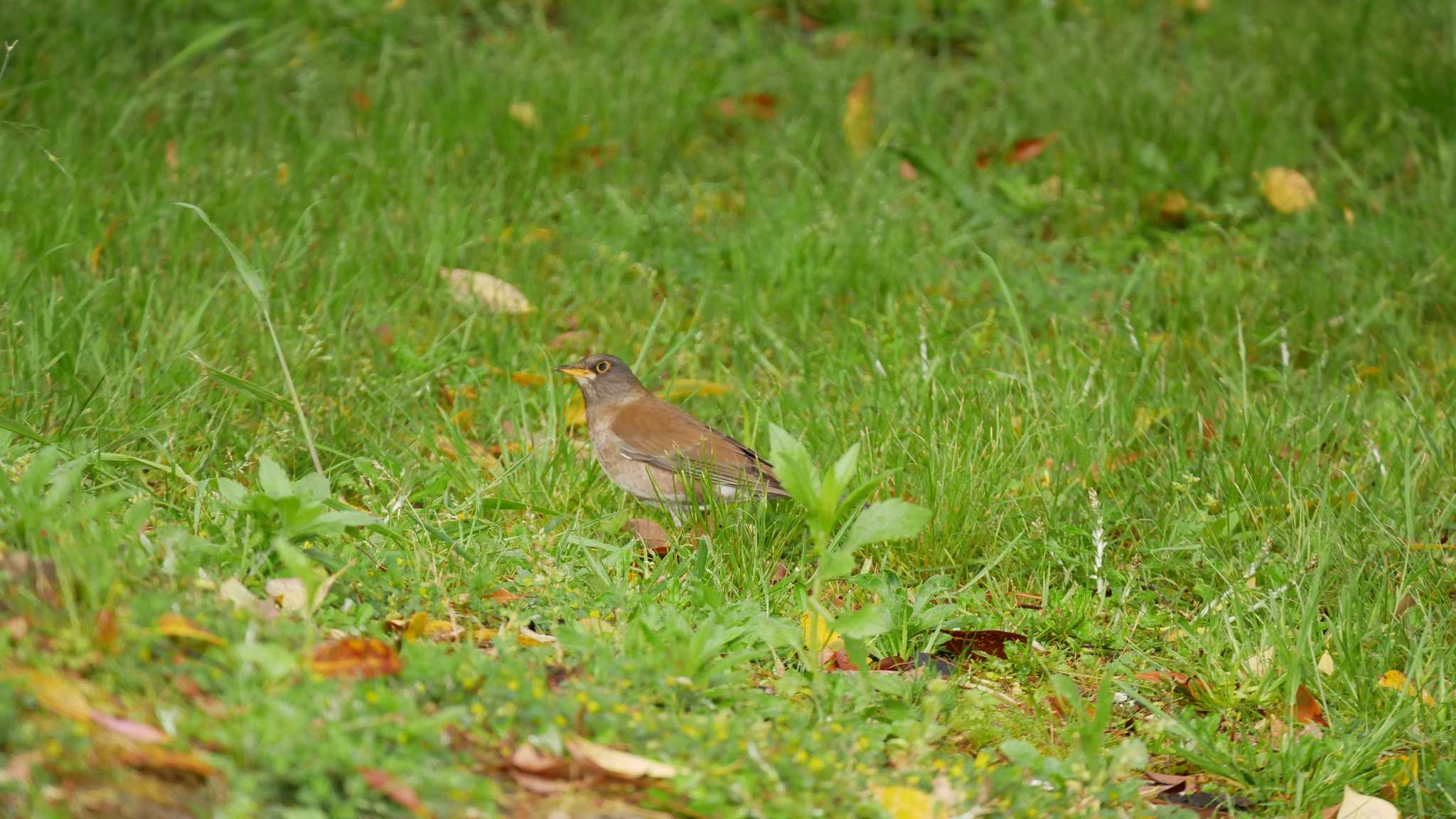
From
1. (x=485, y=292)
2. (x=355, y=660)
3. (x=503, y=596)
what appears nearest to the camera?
(x=355, y=660)

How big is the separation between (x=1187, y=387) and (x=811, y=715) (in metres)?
2.78

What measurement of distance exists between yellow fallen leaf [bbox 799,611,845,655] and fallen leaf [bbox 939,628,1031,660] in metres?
0.31

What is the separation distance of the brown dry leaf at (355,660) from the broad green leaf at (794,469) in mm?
1038

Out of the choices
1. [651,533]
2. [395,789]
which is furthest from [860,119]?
→ [395,789]

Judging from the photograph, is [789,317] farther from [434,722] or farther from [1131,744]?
[434,722]

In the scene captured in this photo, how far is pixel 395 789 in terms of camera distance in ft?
7.97

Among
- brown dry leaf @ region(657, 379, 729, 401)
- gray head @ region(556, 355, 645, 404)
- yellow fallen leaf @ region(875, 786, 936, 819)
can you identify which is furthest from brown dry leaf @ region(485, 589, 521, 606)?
brown dry leaf @ region(657, 379, 729, 401)

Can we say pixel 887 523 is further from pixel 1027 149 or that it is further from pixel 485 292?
pixel 1027 149

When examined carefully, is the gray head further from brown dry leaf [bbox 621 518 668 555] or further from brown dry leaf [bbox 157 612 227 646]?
brown dry leaf [bbox 157 612 227 646]

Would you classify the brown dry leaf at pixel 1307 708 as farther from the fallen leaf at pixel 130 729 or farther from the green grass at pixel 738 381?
the fallen leaf at pixel 130 729

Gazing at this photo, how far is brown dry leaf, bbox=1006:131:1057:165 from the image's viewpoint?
7.24m

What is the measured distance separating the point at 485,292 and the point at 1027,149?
10.2 feet

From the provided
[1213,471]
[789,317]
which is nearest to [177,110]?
[789,317]

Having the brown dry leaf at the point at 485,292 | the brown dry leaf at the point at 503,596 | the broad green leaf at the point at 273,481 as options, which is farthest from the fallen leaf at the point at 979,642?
the brown dry leaf at the point at 485,292
